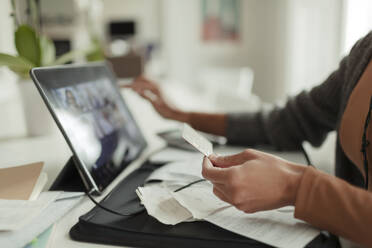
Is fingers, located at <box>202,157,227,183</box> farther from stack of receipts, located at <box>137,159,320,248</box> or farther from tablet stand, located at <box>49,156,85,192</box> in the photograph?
tablet stand, located at <box>49,156,85,192</box>

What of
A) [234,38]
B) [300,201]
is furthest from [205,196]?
[234,38]

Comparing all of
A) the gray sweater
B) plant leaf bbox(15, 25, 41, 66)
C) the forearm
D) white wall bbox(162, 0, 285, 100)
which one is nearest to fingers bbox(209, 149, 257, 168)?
the gray sweater

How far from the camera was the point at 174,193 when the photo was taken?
0.54 meters

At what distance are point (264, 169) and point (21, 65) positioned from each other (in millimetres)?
632

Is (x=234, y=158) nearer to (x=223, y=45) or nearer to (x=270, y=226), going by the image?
(x=270, y=226)

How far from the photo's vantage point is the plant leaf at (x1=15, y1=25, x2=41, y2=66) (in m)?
0.88

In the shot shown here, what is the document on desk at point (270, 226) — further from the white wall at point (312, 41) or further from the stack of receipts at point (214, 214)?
the white wall at point (312, 41)

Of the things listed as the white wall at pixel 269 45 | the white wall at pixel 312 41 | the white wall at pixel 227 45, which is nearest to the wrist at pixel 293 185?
the white wall at pixel 312 41

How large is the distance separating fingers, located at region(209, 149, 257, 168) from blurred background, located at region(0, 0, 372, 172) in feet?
2.71

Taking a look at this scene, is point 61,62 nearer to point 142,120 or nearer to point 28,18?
point 28,18

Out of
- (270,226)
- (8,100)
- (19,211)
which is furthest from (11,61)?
(8,100)

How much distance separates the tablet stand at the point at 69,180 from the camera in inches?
23.7

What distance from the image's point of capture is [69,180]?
0.62m

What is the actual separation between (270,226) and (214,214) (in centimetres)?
8
